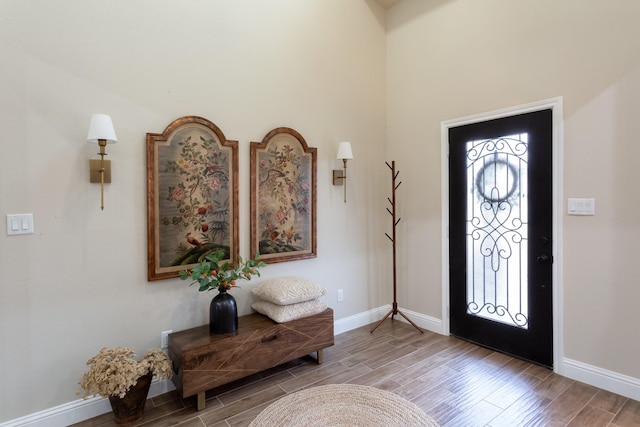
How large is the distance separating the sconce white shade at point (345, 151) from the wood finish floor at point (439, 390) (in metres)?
1.90

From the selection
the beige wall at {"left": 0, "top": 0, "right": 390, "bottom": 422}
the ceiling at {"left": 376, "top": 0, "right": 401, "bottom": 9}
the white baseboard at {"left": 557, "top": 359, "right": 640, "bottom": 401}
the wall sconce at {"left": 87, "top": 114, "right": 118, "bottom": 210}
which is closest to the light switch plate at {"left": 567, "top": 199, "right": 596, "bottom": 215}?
the white baseboard at {"left": 557, "top": 359, "right": 640, "bottom": 401}

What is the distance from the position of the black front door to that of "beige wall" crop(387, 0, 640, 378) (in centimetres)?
15

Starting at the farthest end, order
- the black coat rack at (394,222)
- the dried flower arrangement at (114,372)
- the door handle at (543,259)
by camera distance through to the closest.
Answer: the black coat rack at (394,222) → the door handle at (543,259) → the dried flower arrangement at (114,372)

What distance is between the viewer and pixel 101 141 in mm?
2102


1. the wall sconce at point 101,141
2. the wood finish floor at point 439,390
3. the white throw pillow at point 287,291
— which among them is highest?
the wall sconce at point 101,141

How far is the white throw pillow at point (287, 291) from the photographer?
2678 mm

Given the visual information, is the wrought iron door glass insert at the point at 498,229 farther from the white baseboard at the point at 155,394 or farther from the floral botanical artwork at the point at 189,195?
the floral botanical artwork at the point at 189,195

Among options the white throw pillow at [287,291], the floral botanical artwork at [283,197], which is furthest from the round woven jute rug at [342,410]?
the floral botanical artwork at [283,197]

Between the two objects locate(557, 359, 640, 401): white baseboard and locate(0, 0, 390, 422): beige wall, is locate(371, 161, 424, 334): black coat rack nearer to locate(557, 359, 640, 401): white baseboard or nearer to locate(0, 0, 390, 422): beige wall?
locate(0, 0, 390, 422): beige wall

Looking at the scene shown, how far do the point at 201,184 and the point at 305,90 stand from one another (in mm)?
1442

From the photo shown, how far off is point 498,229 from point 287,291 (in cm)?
202

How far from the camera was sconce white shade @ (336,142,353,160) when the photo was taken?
3.40 meters

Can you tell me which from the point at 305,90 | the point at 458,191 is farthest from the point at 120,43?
the point at 458,191

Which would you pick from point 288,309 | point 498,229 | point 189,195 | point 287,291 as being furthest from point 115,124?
point 498,229
